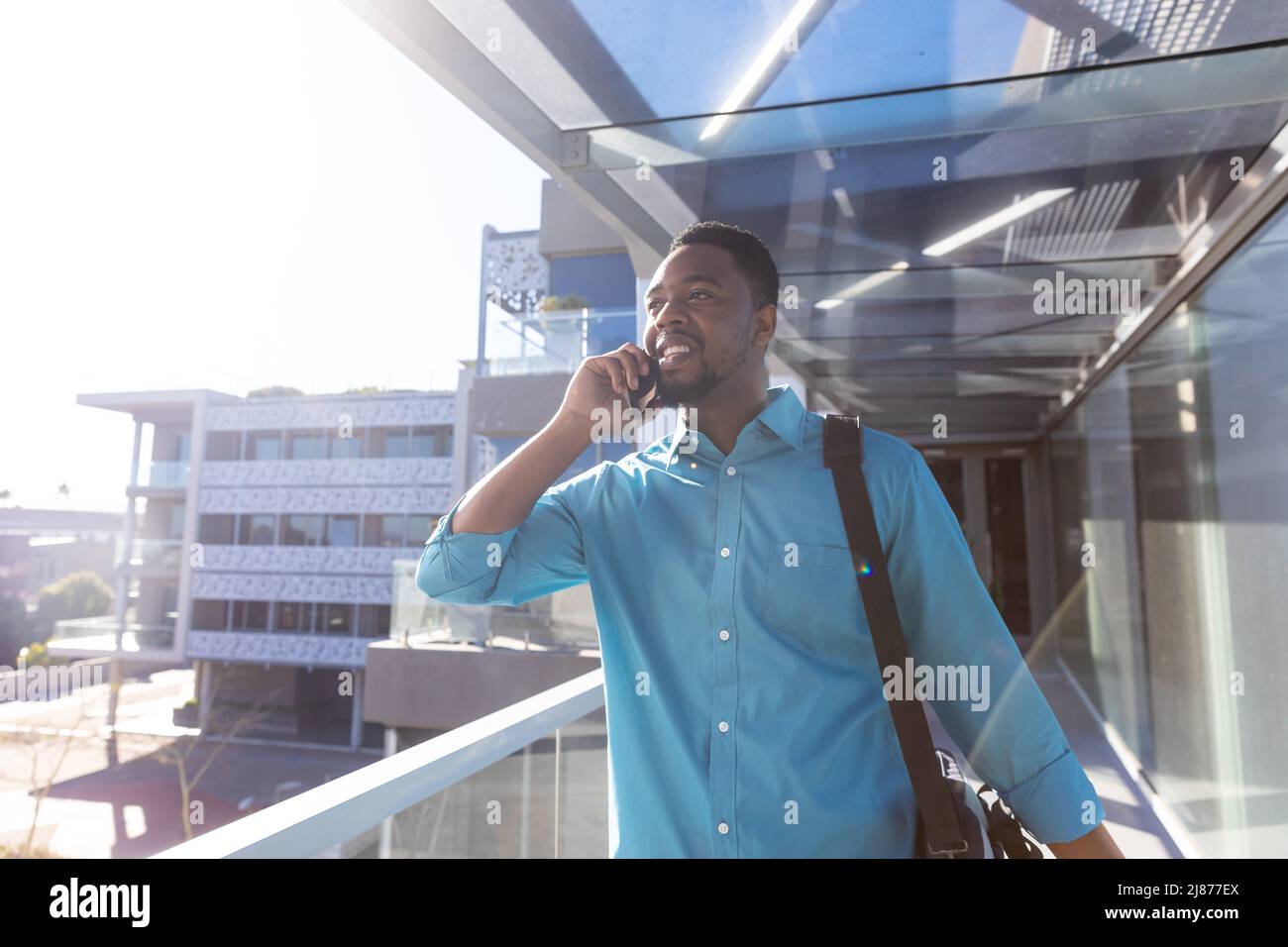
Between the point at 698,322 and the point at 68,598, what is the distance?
24.0 feet

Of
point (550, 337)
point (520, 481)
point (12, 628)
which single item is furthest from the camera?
point (550, 337)

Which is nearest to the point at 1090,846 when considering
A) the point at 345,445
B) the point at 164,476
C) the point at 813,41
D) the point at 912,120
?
the point at 813,41

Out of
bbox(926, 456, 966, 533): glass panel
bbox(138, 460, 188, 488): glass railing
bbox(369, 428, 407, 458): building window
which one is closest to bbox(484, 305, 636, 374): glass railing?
bbox(926, 456, 966, 533): glass panel

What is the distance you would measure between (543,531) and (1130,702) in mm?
5063

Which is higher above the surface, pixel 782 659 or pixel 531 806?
pixel 782 659

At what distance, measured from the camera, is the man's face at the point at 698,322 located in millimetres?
1304

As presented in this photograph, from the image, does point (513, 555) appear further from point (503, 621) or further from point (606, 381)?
point (503, 621)

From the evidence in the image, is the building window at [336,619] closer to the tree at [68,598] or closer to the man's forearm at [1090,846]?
the tree at [68,598]

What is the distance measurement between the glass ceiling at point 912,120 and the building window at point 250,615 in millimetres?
26272

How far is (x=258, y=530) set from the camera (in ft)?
84.4

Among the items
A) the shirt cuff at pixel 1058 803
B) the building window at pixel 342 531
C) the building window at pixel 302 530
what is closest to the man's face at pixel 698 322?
the shirt cuff at pixel 1058 803

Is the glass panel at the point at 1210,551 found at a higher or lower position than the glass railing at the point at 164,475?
lower

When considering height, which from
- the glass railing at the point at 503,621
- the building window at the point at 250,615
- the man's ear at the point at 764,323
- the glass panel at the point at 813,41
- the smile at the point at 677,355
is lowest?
the building window at the point at 250,615
